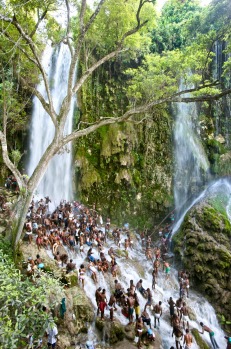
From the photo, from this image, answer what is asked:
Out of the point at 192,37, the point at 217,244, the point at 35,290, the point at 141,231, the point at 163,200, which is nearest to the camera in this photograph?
the point at 35,290

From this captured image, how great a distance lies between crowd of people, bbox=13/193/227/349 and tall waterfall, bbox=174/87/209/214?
151 inches

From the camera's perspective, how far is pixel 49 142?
17359 millimetres

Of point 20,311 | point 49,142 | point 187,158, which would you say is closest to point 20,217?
point 20,311

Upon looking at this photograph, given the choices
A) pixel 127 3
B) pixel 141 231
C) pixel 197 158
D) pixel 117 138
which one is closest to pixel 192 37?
pixel 127 3

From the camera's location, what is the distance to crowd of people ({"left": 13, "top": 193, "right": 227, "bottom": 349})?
27.8 ft

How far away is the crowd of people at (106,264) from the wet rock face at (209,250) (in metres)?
0.70

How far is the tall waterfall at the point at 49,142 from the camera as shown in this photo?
55.4 ft

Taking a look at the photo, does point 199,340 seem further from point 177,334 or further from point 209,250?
point 209,250

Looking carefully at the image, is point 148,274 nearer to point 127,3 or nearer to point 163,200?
point 163,200

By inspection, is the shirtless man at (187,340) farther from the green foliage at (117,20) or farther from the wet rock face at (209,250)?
the green foliage at (117,20)

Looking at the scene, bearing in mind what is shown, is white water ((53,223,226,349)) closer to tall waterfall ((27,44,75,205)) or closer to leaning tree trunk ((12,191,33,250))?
leaning tree trunk ((12,191,33,250))

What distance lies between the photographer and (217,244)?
42.7 feet

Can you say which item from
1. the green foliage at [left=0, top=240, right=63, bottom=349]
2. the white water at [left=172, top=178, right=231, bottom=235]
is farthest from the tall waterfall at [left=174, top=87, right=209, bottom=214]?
the green foliage at [left=0, top=240, right=63, bottom=349]

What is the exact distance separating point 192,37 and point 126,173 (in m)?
9.36
